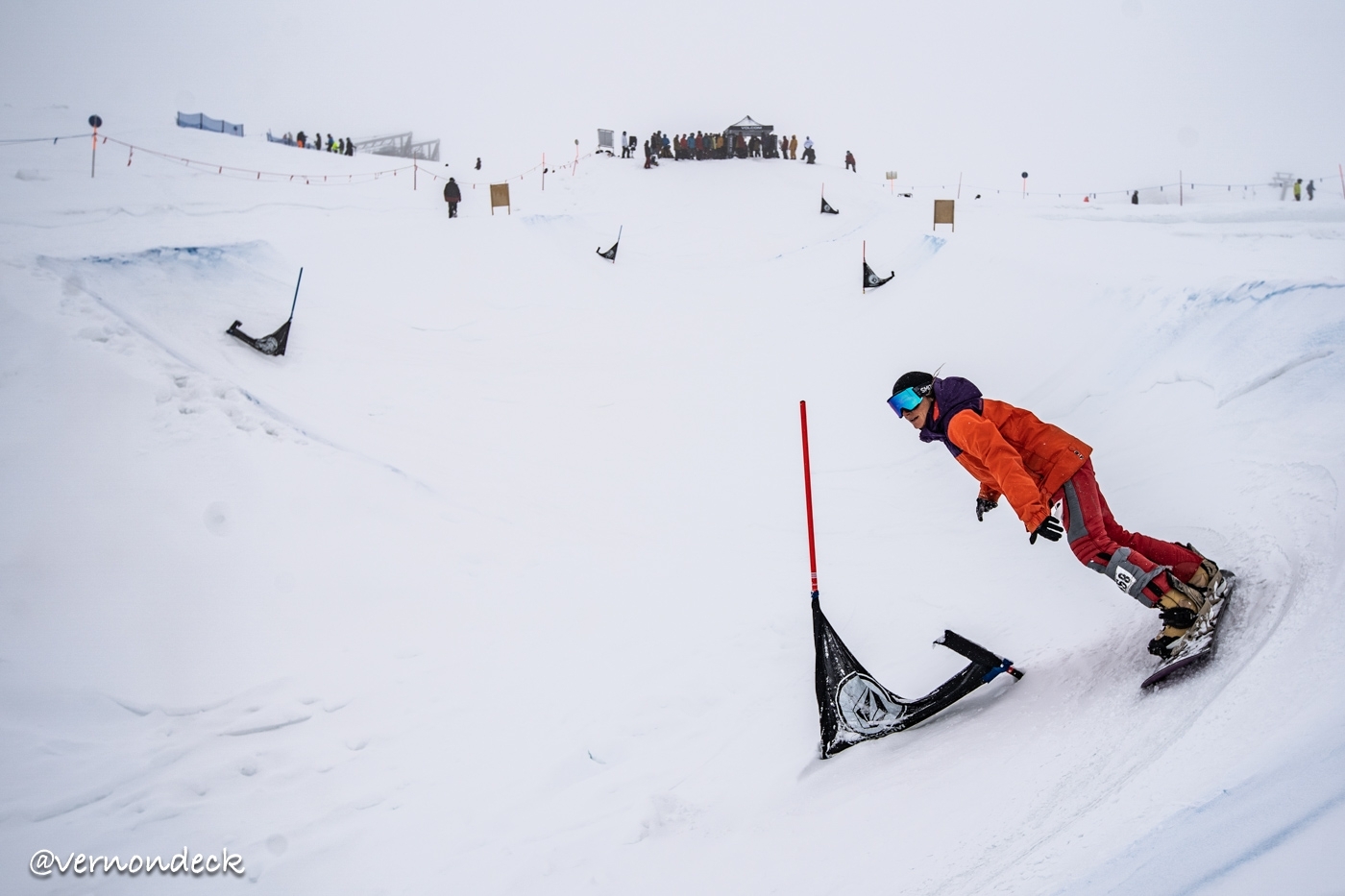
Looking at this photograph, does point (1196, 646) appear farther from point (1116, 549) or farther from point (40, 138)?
point (40, 138)

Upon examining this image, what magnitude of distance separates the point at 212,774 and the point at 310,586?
1.30 metres

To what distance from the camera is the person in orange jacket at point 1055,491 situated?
266 centimetres

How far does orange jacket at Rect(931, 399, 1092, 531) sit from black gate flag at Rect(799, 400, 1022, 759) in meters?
0.70

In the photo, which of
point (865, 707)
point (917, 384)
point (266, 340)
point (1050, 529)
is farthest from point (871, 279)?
point (865, 707)

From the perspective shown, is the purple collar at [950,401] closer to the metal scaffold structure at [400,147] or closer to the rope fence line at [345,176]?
the rope fence line at [345,176]

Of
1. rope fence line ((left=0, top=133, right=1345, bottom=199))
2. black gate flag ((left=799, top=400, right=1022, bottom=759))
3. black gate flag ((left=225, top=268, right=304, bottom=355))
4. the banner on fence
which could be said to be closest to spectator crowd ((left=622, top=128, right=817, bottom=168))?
rope fence line ((left=0, top=133, right=1345, bottom=199))

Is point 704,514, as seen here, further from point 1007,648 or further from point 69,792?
point 69,792

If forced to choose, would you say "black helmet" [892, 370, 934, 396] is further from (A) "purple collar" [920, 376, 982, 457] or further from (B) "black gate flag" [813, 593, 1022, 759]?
(B) "black gate flag" [813, 593, 1022, 759]

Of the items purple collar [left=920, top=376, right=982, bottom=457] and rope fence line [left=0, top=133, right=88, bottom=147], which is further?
rope fence line [left=0, top=133, right=88, bottom=147]

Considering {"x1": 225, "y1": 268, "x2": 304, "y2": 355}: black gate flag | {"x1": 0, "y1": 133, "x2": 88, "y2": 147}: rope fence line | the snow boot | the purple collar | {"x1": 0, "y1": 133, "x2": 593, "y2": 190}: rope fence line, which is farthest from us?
{"x1": 0, "y1": 133, "x2": 593, "y2": 190}: rope fence line

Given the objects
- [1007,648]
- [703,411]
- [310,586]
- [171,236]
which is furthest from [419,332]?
[1007,648]

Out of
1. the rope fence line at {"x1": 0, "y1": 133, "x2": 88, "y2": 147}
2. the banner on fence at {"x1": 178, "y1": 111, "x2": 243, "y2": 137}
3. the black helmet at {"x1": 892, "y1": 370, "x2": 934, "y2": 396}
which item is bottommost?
the black helmet at {"x1": 892, "y1": 370, "x2": 934, "y2": 396}

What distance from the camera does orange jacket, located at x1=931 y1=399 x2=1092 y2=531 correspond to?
269 centimetres

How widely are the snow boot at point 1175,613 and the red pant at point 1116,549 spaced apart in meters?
0.03
